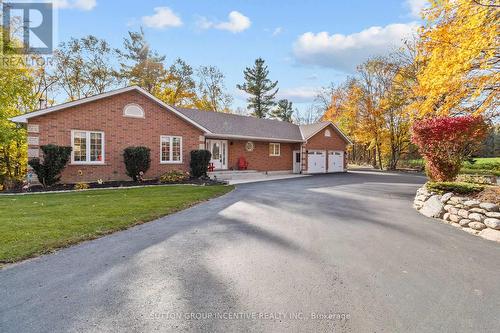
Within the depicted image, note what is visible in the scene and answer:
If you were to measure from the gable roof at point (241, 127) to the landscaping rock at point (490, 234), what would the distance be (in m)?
14.0

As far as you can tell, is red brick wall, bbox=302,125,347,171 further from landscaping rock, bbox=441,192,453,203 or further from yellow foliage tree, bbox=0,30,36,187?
yellow foliage tree, bbox=0,30,36,187

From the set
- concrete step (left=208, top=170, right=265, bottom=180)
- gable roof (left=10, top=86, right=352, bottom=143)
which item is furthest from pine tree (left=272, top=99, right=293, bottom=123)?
concrete step (left=208, top=170, right=265, bottom=180)

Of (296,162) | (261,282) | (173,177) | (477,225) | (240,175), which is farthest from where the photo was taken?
(296,162)

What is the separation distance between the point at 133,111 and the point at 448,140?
14177 mm

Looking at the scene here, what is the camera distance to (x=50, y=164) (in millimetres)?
11531

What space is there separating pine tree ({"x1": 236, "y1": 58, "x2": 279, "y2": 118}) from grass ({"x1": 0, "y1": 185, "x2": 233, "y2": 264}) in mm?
35396

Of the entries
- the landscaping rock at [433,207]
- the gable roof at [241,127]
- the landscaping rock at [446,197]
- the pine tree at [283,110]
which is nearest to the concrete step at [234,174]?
the gable roof at [241,127]

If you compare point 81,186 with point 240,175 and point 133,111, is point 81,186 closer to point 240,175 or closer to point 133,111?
point 133,111

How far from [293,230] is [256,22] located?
1229 centimetres

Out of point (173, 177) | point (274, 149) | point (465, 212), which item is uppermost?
point (274, 149)

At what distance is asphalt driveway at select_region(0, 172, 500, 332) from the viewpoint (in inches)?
103

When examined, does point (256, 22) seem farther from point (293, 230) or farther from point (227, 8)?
point (293, 230)

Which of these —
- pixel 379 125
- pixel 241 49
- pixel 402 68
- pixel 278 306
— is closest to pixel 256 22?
pixel 241 49

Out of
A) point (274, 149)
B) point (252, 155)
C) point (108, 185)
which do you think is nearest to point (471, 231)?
point (108, 185)
